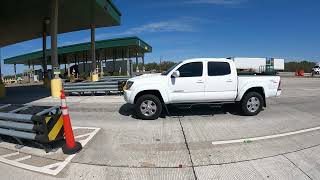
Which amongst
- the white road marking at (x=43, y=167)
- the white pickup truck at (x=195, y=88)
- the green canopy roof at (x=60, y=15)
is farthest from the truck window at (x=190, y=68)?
the green canopy roof at (x=60, y=15)

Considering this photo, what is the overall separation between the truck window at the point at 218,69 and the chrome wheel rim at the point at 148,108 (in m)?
2.07

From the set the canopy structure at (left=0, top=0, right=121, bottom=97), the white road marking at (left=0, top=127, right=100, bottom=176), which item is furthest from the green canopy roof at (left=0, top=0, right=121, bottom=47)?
the white road marking at (left=0, top=127, right=100, bottom=176)

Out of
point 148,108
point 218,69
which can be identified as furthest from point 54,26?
point 218,69

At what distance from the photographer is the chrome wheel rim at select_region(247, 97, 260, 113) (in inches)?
415

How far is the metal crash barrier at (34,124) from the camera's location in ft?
22.4

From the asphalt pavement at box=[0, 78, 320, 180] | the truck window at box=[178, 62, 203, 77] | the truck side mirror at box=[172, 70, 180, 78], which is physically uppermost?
the truck window at box=[178, 62, 203, 77]

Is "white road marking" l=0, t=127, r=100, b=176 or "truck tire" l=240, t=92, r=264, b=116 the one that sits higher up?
"truck tire" l=240, t=92, r=264, b=116

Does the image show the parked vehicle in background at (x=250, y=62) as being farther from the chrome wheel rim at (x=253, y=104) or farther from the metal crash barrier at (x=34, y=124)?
the metal crash barrier at (x=34, y=124)

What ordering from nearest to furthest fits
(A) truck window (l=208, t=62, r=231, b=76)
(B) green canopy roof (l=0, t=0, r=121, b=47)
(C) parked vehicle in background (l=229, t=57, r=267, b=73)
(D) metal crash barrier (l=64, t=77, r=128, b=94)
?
(A) truck window (l=208, t=62, r=231, b=76)
(D) metal crash barrier (l=64, t=77, r=128, b=94)
(B) green canopy roof (l=0, t=0, r=121, b=47)
(C) parked vehicle in background (l=229, t=57, r=267, b=73)

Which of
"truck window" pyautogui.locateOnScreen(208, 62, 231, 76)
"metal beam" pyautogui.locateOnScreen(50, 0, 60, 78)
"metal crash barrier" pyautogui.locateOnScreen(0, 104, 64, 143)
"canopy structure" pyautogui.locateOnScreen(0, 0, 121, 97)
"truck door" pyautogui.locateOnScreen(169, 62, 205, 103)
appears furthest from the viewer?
"canopy structure" pyautogui.locateOnScreen(0, 0, 121, 97)

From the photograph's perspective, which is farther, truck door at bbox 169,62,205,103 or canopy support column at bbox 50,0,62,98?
canopy support column at bbox 50,0,62,98

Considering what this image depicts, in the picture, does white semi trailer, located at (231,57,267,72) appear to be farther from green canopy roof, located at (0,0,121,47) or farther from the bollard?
the bollard

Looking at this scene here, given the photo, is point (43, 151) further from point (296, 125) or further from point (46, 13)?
point (46, 13)

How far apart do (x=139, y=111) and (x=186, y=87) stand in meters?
1.64
